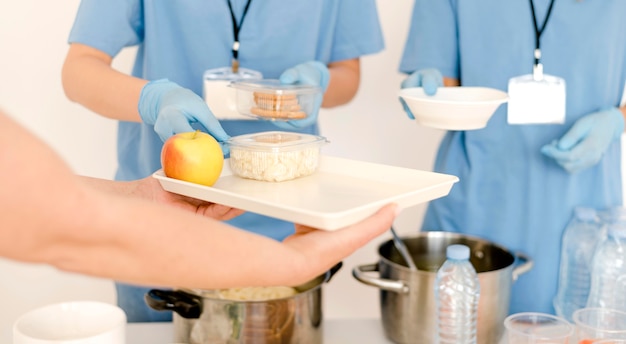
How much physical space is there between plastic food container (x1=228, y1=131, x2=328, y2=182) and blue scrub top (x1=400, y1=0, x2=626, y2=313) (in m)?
0.66

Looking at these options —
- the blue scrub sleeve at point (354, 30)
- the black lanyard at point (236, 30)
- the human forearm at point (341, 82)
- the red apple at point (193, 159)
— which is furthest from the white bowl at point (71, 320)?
the blue scrub sleeve at point (354, 30)

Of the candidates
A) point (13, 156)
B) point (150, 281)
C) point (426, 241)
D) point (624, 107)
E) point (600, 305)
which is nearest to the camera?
point (13, 156)

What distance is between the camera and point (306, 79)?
5.39ft

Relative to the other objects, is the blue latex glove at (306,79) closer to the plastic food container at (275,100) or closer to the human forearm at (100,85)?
the plastic food container at (275,100)

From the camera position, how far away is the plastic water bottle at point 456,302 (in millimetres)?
1403

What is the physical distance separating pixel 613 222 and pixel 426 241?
1.35ft

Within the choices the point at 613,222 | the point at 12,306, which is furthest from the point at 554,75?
the point at 12,306

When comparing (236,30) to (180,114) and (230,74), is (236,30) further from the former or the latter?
(180,114)

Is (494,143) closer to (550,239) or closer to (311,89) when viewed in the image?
(550,239)

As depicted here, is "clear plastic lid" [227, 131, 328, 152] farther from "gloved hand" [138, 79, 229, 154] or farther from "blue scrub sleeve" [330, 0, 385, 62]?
"blue scrub sleeve" [330, 0, 385, 62]

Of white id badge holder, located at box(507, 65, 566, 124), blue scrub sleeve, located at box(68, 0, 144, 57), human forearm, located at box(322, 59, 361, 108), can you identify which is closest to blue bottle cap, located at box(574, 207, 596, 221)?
white id badge holder, located at box(507, 65, 566, 124)

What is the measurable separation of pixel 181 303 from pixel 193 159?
0.89ft

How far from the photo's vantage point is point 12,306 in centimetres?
260

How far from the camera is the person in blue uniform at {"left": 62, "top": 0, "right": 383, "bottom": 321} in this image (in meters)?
1.70
